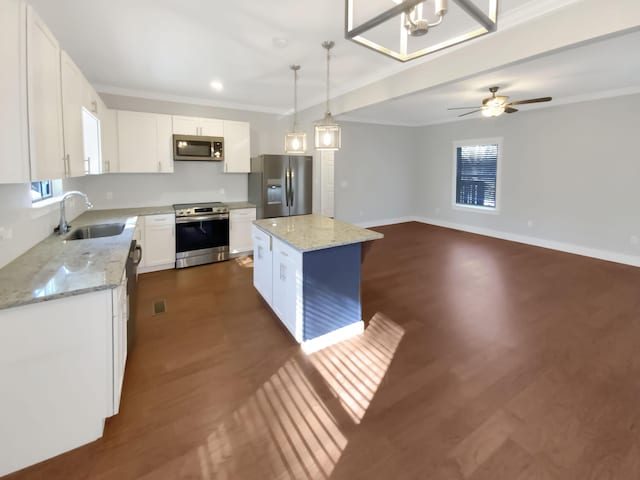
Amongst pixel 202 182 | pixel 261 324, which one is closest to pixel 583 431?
pixel 261 324

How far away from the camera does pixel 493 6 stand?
116cm

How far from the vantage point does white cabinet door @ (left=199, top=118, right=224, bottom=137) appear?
489cm

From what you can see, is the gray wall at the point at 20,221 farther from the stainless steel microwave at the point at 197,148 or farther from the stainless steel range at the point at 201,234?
the stainless steel microwave at the point at 197,148

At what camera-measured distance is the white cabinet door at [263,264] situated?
320cm

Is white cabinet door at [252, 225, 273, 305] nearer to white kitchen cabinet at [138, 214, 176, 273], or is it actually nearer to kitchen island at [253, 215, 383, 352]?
kitchen island at [253, 215, 383, 352]

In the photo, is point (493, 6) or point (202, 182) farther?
point (202, 182)

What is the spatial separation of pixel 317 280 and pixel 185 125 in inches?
142

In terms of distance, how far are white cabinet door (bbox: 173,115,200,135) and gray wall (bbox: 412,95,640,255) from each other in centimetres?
589

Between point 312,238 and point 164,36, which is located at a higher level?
point 164,36

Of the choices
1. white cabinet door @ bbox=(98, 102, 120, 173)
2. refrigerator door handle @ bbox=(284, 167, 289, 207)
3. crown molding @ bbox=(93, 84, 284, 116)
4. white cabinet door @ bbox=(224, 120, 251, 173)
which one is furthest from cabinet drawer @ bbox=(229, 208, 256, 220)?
crown molding @ bbox=(93, 84, 284, 116)

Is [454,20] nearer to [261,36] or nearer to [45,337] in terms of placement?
[261,36]

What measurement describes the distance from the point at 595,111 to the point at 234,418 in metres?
6.89

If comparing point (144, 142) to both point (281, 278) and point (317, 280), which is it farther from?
point (317, 280)

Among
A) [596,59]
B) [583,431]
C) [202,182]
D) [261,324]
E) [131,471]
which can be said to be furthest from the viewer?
[202,182]
